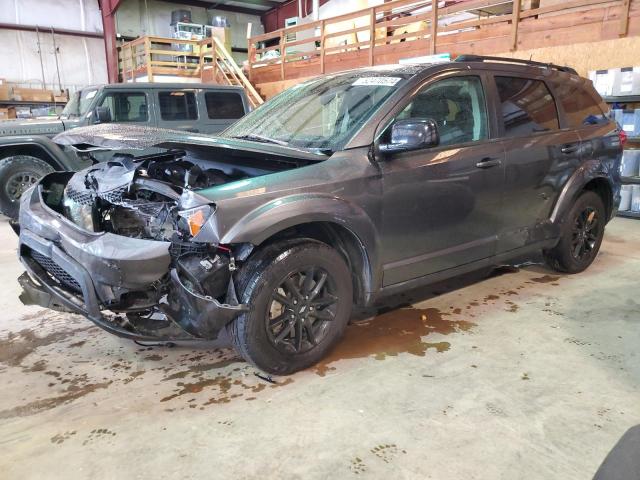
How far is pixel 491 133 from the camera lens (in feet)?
10.4

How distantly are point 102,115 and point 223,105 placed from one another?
183 centimetres

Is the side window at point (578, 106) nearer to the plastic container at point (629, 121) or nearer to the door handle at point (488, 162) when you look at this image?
the door handle at point (488, 162)

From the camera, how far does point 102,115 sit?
6492 mm

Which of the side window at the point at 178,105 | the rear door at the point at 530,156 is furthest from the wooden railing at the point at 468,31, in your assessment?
the side window at the point at 178,105

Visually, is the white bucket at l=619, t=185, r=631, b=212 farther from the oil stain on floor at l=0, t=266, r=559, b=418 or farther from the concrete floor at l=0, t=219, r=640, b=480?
the oil stain on floor at l=0, t=266, r=559, b=418

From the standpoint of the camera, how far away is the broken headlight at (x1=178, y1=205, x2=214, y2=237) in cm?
215

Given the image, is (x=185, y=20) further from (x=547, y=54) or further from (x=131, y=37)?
(x=547, y=54)

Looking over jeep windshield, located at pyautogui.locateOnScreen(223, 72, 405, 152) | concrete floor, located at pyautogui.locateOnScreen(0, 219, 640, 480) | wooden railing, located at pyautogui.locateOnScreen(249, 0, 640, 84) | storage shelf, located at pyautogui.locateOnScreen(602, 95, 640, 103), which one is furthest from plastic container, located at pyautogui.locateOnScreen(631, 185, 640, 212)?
jeep windshield, located at pyautogui.locateOnScreen(223, 72, 405, 152)

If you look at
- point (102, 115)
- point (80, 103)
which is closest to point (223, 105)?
point (102, 115)

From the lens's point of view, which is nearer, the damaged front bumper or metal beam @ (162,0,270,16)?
the damaged front bumper

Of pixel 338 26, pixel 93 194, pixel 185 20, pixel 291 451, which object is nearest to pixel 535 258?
pixel 291 451

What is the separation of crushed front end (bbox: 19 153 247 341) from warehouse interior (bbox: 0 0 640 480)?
0.04ft

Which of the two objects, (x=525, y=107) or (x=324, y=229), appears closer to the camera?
(x=324, y=229)

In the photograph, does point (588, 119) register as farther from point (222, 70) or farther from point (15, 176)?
point (222, 70)
